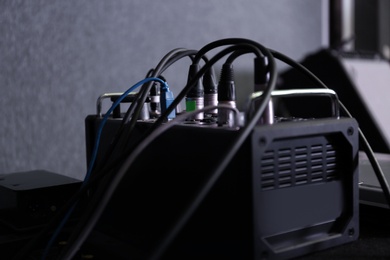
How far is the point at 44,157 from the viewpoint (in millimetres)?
Result: 901

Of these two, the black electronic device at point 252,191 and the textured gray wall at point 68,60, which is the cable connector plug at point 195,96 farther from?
the textured gray wall at point 68,60

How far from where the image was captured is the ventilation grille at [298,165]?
16.2 inches

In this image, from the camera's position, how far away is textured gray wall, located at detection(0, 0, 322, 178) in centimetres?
85

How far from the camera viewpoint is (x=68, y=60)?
0.92m

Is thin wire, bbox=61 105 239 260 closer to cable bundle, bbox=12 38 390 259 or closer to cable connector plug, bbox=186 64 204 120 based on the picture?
cable bundle, bbox=12 38 390 259

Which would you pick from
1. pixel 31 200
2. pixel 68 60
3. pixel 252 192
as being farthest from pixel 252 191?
pixel 68 60

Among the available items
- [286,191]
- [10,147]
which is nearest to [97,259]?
[286,191]

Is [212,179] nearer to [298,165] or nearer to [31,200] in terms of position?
[298,165]

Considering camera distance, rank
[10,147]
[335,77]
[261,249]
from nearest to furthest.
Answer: [261,249], [10,147], [335,77]

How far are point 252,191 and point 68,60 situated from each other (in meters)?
0.64

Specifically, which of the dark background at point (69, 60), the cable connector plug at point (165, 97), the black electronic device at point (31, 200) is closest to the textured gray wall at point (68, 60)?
the dark background at point (69, 60)

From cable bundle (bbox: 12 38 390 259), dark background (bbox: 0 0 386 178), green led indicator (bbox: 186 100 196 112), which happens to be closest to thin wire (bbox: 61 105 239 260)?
cable bundle (bbox: 12 38 390 259)

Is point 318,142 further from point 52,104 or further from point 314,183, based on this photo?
point 52,104

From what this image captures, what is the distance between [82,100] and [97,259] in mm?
486
